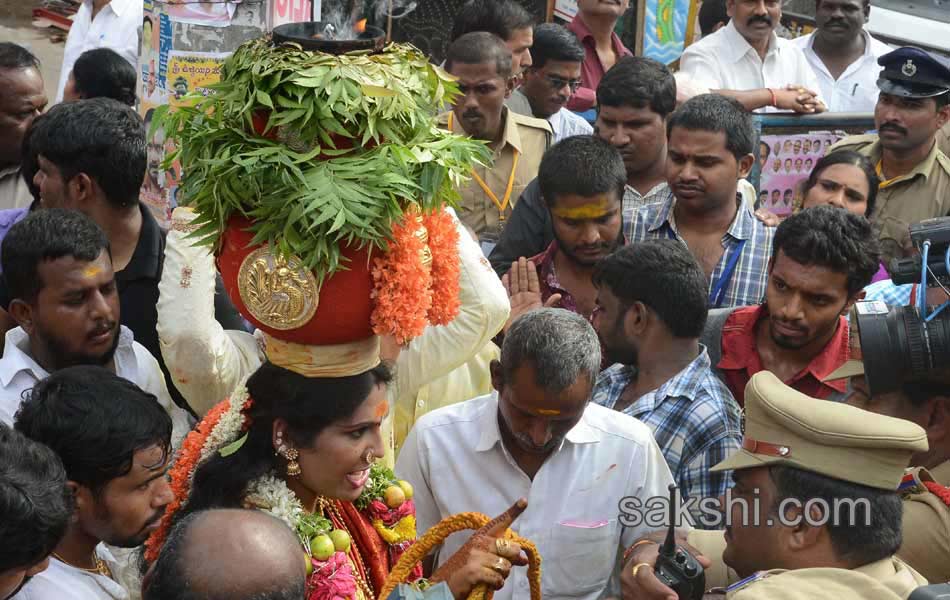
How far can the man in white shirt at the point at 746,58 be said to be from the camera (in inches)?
307

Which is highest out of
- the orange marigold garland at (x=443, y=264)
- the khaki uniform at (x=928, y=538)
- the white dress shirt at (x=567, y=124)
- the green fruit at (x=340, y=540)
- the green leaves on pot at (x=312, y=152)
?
the green leaves on pot at (x=312, y=152)

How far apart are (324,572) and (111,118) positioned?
2.39 metres

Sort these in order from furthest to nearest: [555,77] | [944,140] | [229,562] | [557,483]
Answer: [555,77] → [944,140] → [557,483] → [229,562]

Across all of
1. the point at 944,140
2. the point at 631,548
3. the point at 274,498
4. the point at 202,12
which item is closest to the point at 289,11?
the point at 202,12

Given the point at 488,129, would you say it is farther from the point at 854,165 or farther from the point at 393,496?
the point at 393,496

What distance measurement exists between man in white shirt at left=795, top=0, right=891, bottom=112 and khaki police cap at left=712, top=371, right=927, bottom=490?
5.32 m

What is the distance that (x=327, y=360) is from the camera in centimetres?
346

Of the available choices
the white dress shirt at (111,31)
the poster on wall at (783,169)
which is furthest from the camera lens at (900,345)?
the white dress shirt at (111,31)

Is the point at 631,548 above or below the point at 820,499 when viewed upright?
below

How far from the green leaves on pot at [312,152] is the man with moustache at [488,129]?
3009 millimetres

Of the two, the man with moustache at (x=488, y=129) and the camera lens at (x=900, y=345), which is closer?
the camera lens at (x=900, y=345)

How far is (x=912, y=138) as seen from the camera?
6508 mm

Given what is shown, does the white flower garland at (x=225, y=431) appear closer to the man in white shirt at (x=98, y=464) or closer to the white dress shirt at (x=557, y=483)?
the man in white shirt at (x=98, y=464)

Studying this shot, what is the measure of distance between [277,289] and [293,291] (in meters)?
0.04
